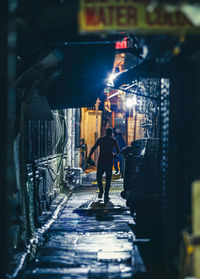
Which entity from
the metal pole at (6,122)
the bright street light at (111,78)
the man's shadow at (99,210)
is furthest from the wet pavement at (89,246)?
the bright street light at (111,78)

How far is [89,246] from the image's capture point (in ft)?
26.9

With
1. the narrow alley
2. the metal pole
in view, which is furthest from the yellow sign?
the metal pole

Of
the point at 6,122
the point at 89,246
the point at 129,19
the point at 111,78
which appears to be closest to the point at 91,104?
the point at 111,78

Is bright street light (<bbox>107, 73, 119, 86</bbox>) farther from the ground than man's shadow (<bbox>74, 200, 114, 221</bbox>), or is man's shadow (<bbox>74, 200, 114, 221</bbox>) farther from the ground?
bright street light (<bbox>107, 73, 119, 86</bbox>)

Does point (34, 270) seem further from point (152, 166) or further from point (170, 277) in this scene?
point (152, 166)

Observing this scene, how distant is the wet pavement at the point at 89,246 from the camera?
657 centimetres

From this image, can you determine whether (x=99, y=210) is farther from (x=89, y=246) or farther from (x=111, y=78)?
(x=111, y=78)

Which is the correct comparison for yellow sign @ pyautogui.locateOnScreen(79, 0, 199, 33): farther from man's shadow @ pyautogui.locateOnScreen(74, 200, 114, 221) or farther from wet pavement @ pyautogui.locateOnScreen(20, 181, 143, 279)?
man's shadow @ pyautogui.locateOnScreen(74, 200, 114, 221)

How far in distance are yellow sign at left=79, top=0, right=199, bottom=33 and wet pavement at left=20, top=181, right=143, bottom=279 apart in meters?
4.54

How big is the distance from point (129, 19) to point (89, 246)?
6030mm

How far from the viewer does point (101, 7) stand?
4664mm

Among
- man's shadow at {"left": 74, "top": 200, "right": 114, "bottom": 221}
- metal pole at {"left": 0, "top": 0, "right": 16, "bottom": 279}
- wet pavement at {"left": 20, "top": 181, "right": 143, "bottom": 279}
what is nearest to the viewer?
metal pole at {"left": 0, "top": 0, "right": 16, "bottom": 279}

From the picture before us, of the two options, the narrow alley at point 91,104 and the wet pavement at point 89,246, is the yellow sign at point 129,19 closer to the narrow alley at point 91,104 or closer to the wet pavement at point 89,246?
the narrow alley at point 91,104

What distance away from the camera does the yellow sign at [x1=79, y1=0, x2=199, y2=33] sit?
462 centimetres
